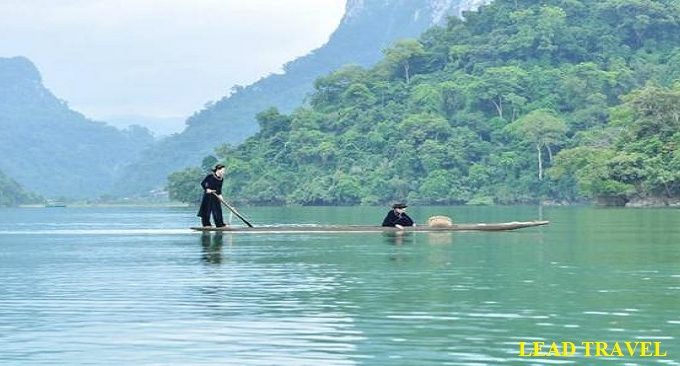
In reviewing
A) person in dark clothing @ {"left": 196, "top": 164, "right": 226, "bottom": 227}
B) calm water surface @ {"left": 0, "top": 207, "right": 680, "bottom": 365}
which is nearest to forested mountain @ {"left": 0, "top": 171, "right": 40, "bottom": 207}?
person in dark clothing @ {"left": 196, "top": 164, "right": 226, "bottom": 227}

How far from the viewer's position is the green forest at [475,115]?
12262 cm

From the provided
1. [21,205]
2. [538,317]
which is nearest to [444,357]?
[538,317]

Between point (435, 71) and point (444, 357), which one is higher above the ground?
point (435, 71)

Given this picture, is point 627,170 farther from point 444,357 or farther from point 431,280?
point 444,357

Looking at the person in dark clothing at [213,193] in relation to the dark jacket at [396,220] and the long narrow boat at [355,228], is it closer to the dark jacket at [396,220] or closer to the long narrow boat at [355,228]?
the long narrow boat at [355,228]

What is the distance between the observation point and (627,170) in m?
92.6

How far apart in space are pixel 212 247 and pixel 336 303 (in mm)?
15873

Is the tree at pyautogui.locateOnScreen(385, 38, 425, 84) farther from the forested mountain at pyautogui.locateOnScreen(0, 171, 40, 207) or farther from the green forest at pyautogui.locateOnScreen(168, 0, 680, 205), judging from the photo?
the forested mountain at pyautogui.locateOnScreen(0, 171, 40, 207)

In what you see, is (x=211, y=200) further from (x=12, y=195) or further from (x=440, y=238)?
(x=12, y=195)

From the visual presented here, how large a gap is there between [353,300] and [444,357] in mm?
5938

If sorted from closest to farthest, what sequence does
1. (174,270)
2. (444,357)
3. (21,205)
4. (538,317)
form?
(444,357) → (538,317) → (174,270) → (21,205)

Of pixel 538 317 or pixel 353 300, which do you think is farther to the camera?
pixel 353 300

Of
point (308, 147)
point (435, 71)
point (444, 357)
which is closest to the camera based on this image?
point (444, 357)

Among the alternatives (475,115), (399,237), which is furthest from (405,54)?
(399,237)
